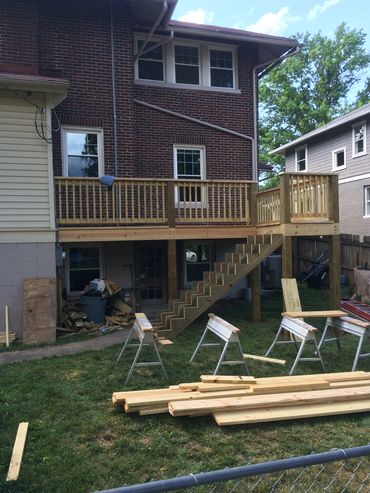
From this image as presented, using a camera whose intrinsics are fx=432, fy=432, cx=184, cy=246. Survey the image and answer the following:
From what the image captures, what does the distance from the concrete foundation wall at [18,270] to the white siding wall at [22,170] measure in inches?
15.7

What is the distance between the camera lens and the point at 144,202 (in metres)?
9.48

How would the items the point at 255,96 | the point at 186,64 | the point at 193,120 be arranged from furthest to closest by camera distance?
the point at 255,96 < the point at 186,64 < the point at 193,120

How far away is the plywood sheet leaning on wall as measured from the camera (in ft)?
27.8

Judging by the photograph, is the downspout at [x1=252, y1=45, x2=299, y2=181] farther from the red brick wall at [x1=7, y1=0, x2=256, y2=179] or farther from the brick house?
the red brick wall at [x1=7, y1=0, x2=256, y2=179]

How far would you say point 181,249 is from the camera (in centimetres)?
1239

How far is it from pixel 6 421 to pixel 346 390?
3.87 metres

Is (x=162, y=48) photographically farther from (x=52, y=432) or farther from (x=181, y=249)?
(x=52, y=432)

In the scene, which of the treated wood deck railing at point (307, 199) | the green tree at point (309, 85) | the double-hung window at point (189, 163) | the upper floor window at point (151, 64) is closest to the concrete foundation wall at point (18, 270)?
the double-hung window at point (189, 163)

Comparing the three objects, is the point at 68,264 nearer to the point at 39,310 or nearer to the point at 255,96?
the point at 39,310

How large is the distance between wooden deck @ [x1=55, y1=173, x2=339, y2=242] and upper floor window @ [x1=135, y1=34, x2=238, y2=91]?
379 cm

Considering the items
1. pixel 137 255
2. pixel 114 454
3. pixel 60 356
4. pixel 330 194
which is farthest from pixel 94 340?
pixel 330 194

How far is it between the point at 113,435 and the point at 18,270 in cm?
546

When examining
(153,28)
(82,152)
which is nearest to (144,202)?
(82,152)

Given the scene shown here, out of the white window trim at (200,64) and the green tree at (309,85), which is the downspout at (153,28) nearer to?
the white window trim at (200,64)
